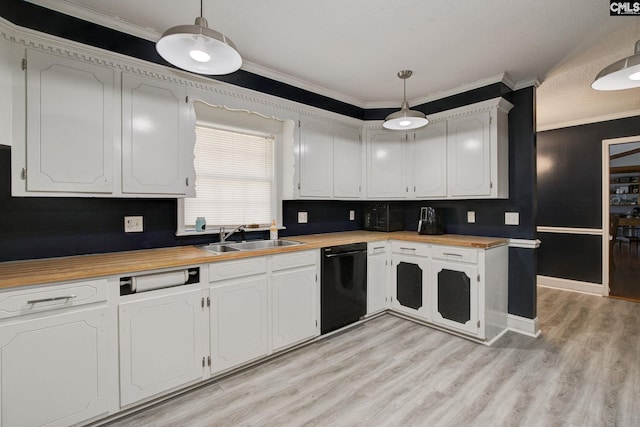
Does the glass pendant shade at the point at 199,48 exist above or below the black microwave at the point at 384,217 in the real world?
above

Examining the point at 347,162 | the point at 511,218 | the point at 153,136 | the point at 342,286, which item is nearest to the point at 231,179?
the point at 153,136

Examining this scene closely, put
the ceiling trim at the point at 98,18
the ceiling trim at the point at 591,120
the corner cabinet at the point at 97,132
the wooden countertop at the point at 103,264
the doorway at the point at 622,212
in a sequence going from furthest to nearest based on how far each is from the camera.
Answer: the doorway at the point at 622,212 < the ceiling trim at the point at 591,120 < the ceiling trim at the point at 98,18 < the corner cabinet at the point at 97,132 < the wooden countertop at the point at 103,264

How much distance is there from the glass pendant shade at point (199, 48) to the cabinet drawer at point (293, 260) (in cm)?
144

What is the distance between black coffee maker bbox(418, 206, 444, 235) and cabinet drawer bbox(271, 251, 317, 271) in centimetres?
149

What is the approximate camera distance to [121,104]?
1980 millimetres

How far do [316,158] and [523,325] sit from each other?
278 cm

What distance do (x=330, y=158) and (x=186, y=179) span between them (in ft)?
5.29

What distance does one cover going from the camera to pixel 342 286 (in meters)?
2.92

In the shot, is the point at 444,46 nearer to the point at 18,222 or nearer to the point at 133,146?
the point at 133,146

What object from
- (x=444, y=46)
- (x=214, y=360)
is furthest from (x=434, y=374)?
(x=444, y=46)

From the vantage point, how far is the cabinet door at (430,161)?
3314mm

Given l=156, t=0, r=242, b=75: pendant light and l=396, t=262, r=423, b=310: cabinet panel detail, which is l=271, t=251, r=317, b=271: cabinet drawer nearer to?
l=396, t=262, r=423, b=310: cabinet panel detail

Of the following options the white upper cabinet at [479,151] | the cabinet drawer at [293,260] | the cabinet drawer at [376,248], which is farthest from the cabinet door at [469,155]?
the cabinet drawer at [293,260]

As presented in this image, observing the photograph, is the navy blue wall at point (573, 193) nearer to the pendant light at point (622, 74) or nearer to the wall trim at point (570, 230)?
the wall trim at point (570, 230)
